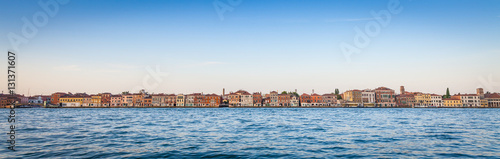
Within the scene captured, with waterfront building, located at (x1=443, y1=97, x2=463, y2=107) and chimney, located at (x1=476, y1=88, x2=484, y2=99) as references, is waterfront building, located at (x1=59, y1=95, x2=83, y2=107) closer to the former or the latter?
waterfront building, located at (x1=443, y1=97, x2=463, y2=107)

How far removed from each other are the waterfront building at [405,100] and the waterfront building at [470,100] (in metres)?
17.8

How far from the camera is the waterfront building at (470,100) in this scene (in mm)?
116750

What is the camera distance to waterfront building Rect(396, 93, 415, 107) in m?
123

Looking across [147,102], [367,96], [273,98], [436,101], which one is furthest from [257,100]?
[436,101]

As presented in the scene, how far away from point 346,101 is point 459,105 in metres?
43.5

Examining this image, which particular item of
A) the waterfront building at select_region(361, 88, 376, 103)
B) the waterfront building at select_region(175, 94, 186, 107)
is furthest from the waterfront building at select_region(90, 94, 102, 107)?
the waterfront building at select_region(361, 88, 376, 103)

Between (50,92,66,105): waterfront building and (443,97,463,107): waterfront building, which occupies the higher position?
(50,92,66,105): waterfront building

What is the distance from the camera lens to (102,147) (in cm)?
1328

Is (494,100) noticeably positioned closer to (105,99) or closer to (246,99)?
(246,99)

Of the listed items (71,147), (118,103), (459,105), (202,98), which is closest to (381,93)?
(459,105)

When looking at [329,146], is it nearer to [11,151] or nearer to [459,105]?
[11,151]

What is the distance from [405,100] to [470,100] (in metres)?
23.3

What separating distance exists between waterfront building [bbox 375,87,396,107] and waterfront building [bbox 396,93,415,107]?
8.15ft

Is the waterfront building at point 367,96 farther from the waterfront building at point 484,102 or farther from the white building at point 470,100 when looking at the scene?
the waterfront building at point 484,102
